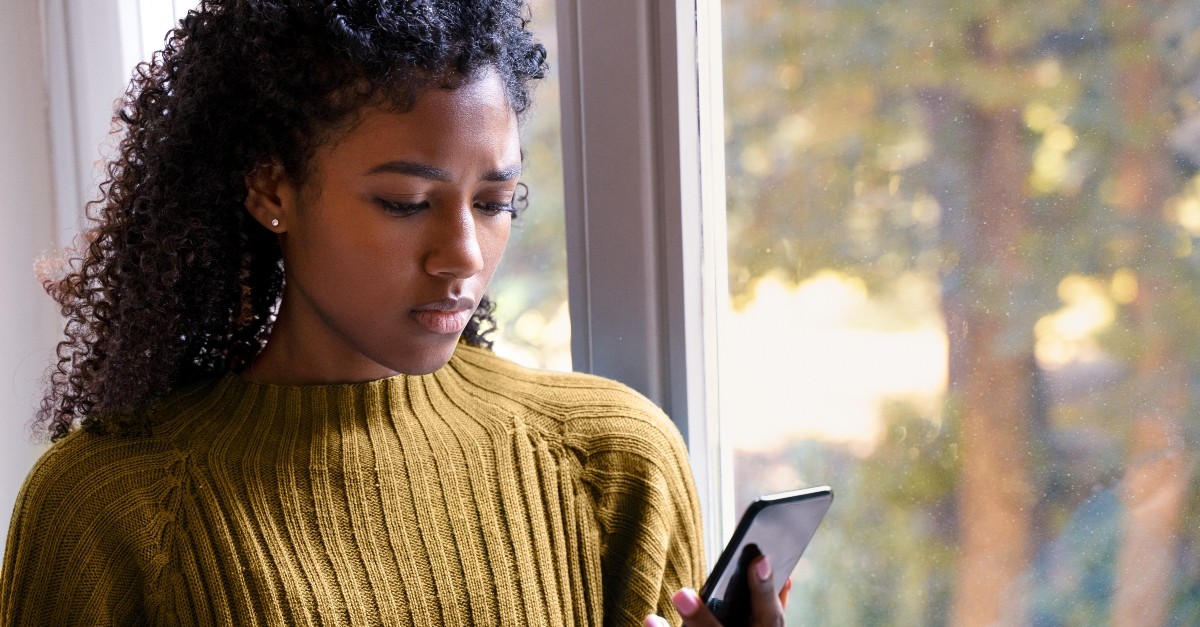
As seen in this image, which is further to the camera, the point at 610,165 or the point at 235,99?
the point at 610,165

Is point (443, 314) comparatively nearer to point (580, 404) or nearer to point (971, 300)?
point (580, 404)

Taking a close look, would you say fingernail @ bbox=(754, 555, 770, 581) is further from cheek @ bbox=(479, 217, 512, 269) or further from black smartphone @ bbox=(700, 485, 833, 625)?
cheek @ bbox=(479, 217, 512, 269)

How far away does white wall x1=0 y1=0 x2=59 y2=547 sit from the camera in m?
1.49

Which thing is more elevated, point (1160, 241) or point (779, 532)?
point (1160, 241)

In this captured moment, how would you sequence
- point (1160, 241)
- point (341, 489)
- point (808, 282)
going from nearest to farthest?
point (1160, 241) → point (341, 489) → point (808, 282)

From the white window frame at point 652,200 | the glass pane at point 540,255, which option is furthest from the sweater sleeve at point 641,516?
the glass pane at point 540,255

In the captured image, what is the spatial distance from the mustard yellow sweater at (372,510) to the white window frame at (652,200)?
0.12 meters

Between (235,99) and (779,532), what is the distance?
612 millimetres

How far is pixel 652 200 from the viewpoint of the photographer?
1.22 metres

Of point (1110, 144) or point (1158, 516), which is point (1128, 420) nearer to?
point (1158, 516)

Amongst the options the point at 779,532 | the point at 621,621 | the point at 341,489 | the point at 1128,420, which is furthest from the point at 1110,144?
the point at 341,489

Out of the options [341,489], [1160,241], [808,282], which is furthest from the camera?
[808,282]

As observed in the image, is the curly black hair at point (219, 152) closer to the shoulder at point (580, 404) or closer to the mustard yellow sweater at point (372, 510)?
the mustard yellow sweater at point (372, 510)

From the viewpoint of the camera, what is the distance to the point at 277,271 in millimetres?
1107
